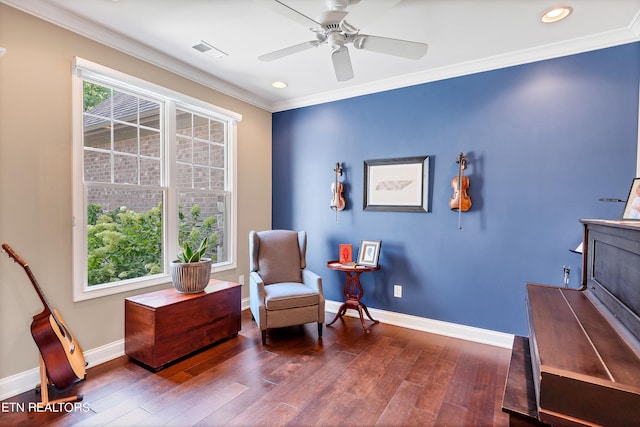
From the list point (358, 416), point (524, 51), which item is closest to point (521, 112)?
point (524, 51)

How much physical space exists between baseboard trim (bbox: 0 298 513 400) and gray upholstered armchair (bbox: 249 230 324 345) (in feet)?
2.37

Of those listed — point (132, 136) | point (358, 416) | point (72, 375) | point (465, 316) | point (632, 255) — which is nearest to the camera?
point (632, 255)

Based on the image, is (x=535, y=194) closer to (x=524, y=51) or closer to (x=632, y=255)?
(x=524, y=51)

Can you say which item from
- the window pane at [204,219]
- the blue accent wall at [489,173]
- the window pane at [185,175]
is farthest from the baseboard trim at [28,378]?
the blue accent wall at [489,173]

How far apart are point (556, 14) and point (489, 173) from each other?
123cm

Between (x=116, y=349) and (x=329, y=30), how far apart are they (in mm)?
2880

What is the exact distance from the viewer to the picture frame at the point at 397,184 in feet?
10.5

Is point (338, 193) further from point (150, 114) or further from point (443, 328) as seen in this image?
point (150, 114)

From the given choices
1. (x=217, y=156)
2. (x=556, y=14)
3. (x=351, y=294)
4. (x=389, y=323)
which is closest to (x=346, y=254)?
(x=351, y=294)

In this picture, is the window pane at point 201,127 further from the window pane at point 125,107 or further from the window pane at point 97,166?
the window pane at point 97,166

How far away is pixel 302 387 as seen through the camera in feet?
7.05

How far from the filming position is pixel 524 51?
266cm

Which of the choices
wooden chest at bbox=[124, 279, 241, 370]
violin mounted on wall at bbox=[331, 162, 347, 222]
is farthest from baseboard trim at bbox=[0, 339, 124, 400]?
violin mounted on wall at bbox=[331, 162, 347, 222]

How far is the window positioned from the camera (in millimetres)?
2402
